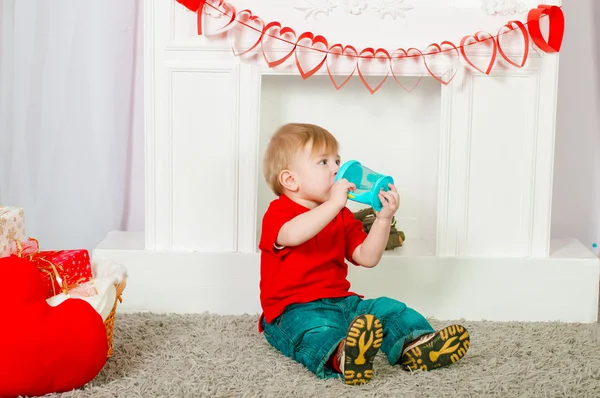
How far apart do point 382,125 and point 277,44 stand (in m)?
0.49

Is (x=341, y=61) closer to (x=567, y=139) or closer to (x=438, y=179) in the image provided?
(x=438, y=179)

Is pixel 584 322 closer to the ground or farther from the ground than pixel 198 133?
closer to the ground

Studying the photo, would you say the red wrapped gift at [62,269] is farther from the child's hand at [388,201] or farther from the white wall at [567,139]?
the white wall at [567,139]

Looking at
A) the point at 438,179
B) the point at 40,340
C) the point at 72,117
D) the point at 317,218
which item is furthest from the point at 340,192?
the point at 72,117

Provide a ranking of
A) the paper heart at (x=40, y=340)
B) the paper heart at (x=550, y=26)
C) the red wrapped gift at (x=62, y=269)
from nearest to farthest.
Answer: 1. the paper heart at (x=40, y=340)
2. the red wrapped gift at (x=62, y=269)
3. the paper heart at (x=550, y=26)

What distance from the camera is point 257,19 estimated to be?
1898mm

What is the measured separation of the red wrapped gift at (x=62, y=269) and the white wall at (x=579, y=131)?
59.0 inches

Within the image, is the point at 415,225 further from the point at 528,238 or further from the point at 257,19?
the point at 257,19

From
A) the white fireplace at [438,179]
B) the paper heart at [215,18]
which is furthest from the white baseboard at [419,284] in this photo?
the paper heart at [215,18]

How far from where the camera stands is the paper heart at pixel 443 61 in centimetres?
192

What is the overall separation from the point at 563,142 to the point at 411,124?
499mm

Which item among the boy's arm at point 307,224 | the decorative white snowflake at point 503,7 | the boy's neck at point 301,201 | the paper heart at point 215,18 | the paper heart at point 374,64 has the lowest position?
the boy's arm at point 307,224

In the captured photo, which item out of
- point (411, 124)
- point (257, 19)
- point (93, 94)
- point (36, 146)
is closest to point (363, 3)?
point (257, 19)

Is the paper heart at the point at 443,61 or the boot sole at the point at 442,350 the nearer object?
Answer: the boot sole at the point at 442,350
